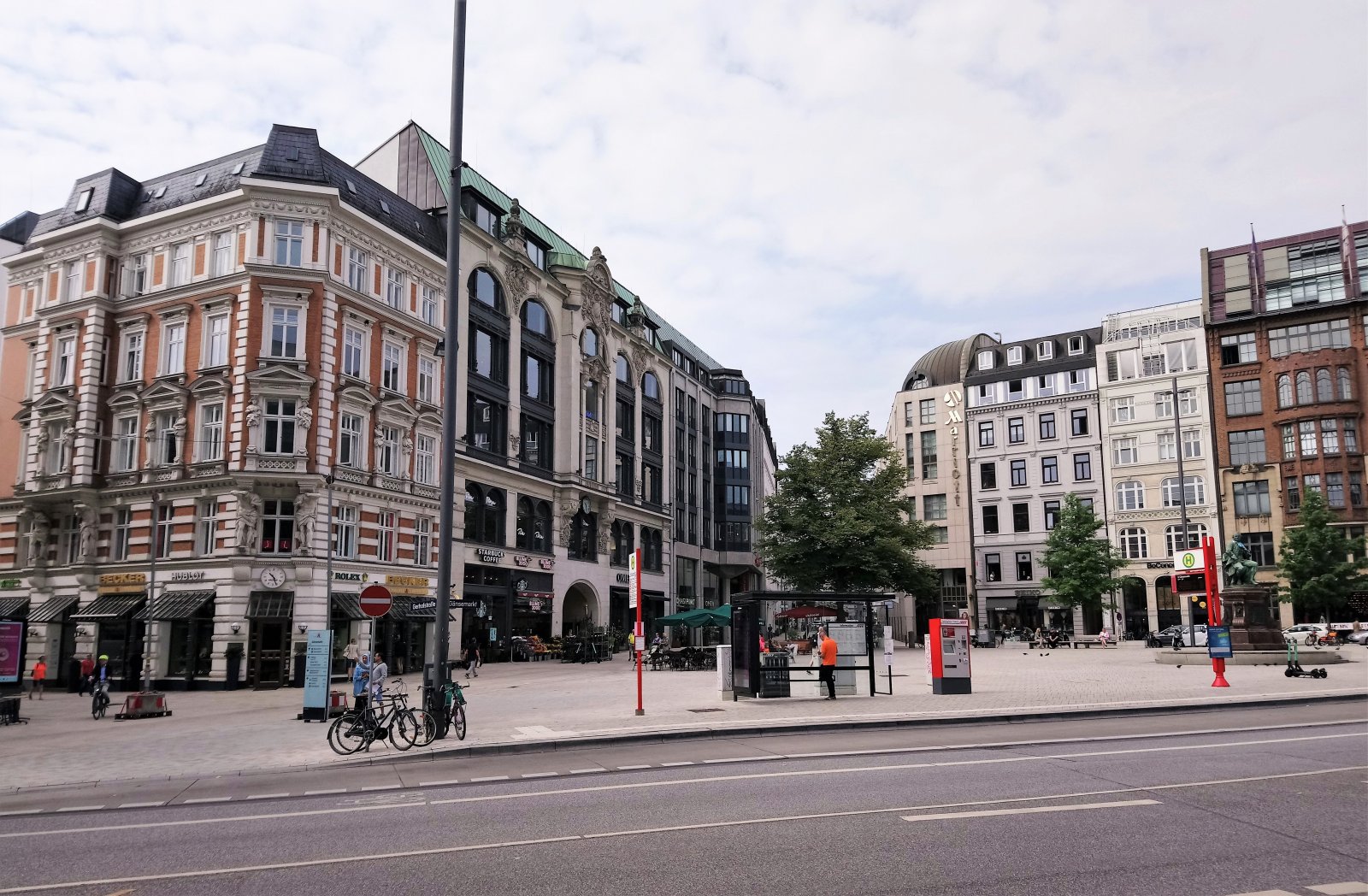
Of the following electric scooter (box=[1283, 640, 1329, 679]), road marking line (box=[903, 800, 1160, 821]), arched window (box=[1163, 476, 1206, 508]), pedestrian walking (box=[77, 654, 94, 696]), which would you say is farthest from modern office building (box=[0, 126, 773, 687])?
arched window (box=[1163, 476, 1206, 508])

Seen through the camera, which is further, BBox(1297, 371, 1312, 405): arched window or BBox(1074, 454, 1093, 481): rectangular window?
BBox(1074, 454, 1093, 481): rectangular window

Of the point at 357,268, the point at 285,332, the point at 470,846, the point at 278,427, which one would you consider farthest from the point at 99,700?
the point at 470,846

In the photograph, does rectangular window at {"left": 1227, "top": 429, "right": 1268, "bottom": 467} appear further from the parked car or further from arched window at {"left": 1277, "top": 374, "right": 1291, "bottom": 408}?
the parked car

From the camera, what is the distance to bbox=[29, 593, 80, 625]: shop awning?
128 ft

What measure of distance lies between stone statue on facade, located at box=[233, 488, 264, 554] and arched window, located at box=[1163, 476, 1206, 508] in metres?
57.7

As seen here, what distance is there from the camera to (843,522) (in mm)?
55375

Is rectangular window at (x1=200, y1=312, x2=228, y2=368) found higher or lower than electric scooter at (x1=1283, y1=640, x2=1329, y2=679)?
higher

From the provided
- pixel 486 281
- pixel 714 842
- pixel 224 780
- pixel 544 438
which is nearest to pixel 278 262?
pixel 486 281

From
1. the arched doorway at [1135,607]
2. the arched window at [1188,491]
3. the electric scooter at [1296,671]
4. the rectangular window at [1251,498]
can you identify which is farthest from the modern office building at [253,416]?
the rectangular window at [1251,498]

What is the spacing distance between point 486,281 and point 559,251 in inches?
441

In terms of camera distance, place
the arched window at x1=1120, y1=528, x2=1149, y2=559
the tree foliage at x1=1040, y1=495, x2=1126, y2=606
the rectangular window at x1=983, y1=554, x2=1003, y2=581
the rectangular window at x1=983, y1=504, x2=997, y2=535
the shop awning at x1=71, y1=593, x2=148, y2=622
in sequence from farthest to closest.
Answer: the rectangular window at x1=983, y1=504, x2=997, y2=535, the rectangular window at x1=983, y1=554, x2=1003, y2=581, the arched window at x1=1120, y1=528, x2=1149, y2=559, the tree foliage at x1=1040, y1=495, x2=1126, y2=606, the shop awning at x1=71, y1=593, x2=148, y2=622

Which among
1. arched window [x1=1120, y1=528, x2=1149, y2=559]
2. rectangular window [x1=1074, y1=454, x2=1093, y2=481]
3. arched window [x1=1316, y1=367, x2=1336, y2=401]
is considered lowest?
arched window [x1=1120, y1=528, x2=1149, y2=559]

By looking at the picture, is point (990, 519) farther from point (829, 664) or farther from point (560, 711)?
point (560, 711)

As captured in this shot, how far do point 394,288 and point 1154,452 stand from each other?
2106 inches
